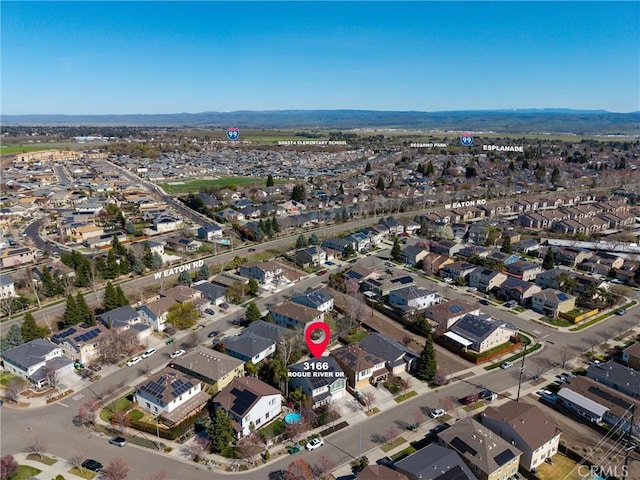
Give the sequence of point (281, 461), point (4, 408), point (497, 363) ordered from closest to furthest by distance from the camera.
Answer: point (281, 461) < point (4, 408) < point (497, 363)

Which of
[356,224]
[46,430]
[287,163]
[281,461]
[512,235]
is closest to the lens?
[281,461]

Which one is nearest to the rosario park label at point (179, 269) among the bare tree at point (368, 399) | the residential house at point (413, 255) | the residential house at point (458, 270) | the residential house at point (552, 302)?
the residential house at point (413, 255)

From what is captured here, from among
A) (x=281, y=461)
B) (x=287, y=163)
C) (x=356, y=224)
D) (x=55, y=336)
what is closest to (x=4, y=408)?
(x=55, y=336)

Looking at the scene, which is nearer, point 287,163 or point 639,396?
point 639,396

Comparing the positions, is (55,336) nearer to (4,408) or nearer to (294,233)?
(4,408)

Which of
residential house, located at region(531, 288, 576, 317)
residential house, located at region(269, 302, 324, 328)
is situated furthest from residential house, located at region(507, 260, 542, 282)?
residential house, located at region(269, 302, 324, 328)

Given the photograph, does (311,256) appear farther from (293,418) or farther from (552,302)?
(293,418)

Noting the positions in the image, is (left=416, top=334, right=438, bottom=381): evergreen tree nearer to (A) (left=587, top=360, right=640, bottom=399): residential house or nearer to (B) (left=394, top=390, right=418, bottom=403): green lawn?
(B) (left=394, top=390, right=418, bottom=403): green lawn
